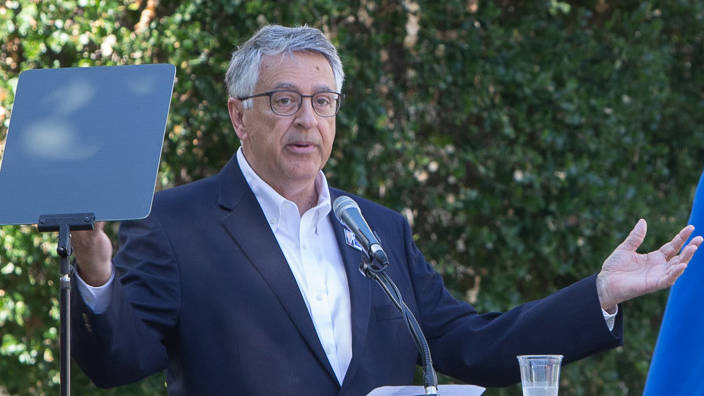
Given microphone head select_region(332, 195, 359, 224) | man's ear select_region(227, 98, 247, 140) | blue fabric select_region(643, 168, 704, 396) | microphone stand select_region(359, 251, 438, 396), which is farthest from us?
man's ear select_region(227, 98, 247, 140)

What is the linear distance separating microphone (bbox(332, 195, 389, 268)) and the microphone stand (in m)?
0.01

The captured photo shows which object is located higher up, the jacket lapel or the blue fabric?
the blue fabric

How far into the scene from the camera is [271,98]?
2.99 m

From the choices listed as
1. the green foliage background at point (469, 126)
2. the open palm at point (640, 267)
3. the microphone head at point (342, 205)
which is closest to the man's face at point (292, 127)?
the microphone head at point (342, 205)

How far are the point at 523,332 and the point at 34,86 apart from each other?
1.58 m

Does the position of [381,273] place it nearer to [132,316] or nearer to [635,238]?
[132,316]

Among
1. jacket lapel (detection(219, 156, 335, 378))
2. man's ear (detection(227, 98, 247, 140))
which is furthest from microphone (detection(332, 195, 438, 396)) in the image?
A: man's ear (detection(227, 98, 247, 140))

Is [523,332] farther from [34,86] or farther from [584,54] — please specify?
[584,54]

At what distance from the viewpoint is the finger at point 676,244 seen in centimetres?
252

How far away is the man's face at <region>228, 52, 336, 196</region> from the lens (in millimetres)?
2971

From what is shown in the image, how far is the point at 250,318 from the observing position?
276 cm

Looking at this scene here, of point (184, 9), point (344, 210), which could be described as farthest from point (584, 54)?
point (344, 210)

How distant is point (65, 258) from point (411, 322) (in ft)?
2.49

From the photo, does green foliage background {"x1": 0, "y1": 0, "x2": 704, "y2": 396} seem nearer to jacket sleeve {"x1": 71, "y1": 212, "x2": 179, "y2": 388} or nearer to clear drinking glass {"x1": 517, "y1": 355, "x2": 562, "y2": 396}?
jacket sleeve {"x1": 71, "y1": 212, "x2": 179, "y2": 388}
